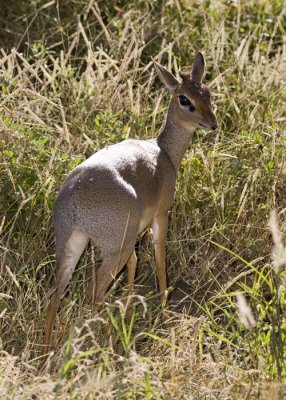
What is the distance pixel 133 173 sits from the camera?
5613mm

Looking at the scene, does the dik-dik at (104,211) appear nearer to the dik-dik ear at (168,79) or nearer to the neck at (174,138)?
the neck at (174,138)

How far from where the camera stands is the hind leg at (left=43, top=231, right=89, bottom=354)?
5262mm

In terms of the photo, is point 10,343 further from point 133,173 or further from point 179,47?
point 179,47

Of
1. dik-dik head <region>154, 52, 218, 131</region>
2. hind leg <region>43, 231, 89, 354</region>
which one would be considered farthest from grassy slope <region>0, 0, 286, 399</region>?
dik-dik head <region>154, 52, 218, 131</region>

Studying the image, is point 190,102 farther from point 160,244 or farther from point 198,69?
point 160,244

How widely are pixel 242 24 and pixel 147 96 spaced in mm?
1463

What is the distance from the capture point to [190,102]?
6309mm

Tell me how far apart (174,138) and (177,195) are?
0.37 meters

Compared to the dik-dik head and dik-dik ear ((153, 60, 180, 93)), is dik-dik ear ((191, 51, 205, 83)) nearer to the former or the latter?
the dik-dik head

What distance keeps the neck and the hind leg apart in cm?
119

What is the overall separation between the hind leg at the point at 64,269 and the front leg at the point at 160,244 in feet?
2.55

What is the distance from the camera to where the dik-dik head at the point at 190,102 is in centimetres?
624

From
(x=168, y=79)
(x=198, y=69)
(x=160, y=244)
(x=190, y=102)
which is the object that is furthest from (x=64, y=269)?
(x=198, y=69)

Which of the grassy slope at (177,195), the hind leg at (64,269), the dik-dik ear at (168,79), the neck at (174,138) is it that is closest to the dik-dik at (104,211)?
the hind leg at (64,269)
